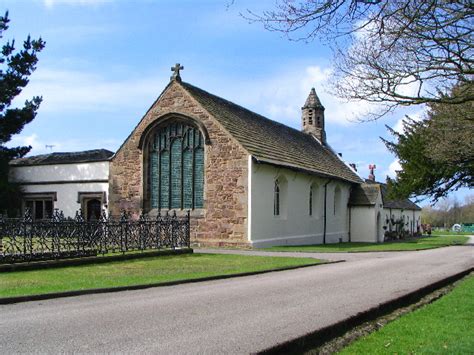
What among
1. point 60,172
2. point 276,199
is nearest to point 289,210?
point 276,199

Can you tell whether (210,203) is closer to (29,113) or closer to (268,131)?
(268,131)

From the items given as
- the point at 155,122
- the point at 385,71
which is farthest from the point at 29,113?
the point at 385,71

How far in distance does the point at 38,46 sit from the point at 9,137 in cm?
637

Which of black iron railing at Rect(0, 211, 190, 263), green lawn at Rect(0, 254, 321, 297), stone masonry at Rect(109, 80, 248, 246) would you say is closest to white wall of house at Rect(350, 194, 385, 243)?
stone masonry at Rect(109, 80, 248, 246)

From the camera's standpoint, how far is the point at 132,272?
49.2 ft

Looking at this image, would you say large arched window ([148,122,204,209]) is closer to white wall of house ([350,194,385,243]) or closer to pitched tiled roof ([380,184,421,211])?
white wall of house ([350,194,385,243])

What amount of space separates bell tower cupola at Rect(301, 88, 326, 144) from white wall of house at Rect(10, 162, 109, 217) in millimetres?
20997

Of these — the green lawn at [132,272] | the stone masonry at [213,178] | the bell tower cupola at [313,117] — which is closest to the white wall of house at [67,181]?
the stone masonry at [213,178]

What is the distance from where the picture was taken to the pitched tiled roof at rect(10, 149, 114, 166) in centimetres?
3559

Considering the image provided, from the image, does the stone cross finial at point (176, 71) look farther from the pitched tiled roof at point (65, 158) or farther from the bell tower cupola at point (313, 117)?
the bell tower cupola at point (313, 117)

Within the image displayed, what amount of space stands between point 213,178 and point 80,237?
10.1 meters

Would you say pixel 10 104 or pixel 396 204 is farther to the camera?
pixel 396 204

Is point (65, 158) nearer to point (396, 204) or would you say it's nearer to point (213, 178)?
point (213, 178)

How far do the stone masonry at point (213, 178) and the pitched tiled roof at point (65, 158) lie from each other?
6492 millimetres
